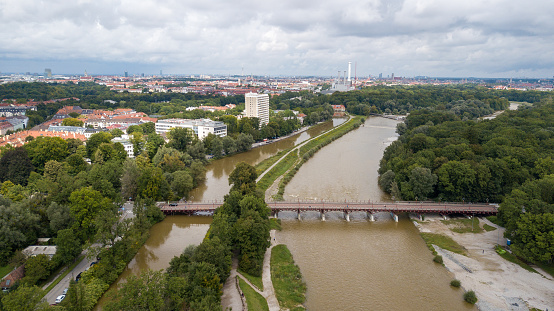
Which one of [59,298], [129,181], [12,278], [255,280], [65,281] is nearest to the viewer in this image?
[59,298]

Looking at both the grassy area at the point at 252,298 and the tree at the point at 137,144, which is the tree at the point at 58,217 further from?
the tree at the point at 137,144

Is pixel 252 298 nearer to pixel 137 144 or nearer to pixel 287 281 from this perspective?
pixel 287 281

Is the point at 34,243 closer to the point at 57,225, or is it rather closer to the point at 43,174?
the point at 57,225

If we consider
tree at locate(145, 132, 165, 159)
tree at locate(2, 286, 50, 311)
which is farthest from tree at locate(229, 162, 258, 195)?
tree at locate(145, 132, 165, 159)

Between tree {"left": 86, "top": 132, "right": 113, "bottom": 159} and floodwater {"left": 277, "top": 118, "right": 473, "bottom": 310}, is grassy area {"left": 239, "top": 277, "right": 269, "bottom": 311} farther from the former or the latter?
tree {"left": 86, "top": 132, "right": 113, "bottom": 159}

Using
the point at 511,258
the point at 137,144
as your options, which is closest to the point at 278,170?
the point at 137,144

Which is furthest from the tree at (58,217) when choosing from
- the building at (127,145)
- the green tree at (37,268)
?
the building at (127,145)
